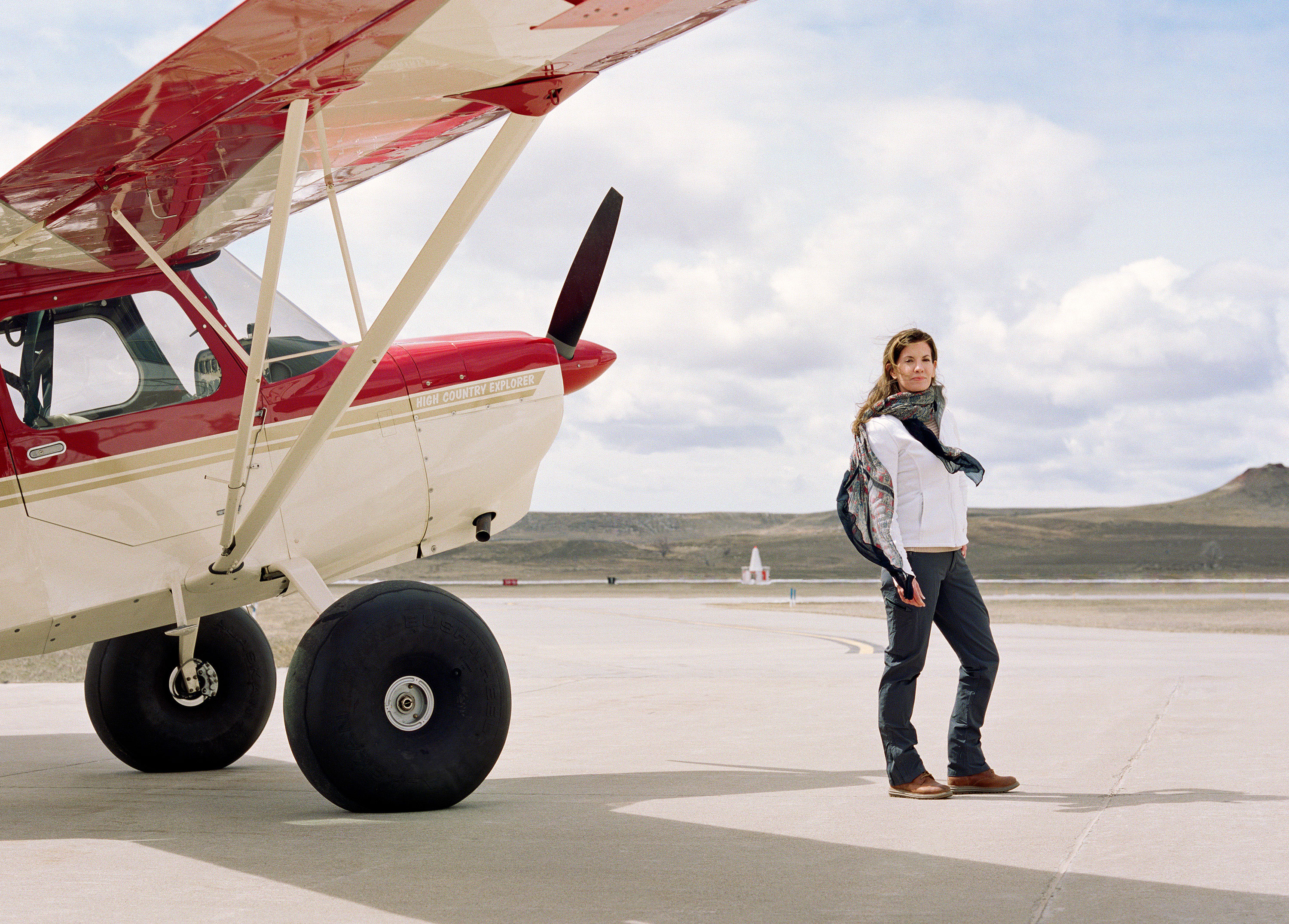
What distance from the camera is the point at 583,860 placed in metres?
4.57

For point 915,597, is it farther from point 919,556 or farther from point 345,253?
point 345,253

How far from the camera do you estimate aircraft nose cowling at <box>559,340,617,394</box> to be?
755 cm

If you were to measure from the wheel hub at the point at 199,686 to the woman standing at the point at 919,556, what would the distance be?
4277 millimetres

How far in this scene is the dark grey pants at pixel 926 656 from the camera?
19.0 feet

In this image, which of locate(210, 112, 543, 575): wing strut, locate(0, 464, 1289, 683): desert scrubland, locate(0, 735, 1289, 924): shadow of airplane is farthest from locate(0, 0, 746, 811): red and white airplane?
locate(0, 464, 1289, 683): desert scrubland

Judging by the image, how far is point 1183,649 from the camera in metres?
15.5

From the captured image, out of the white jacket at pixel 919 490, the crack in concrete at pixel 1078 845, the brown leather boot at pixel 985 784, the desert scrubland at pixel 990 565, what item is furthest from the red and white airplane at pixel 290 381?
the desert scrubland at pixel 990 565

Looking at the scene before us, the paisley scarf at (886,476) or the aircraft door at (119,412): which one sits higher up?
the aircraft door at (119,412)

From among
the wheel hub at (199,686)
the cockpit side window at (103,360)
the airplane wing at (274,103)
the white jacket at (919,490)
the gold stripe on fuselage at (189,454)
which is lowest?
the wheel hub at (199,686)

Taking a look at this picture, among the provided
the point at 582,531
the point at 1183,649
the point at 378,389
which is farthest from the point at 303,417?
the point at 582,531

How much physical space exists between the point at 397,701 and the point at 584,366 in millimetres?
2733

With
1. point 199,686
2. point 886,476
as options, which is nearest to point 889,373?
point 886,476

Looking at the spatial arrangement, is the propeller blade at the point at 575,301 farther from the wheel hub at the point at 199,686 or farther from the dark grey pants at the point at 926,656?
the wheel hub at the point at 199,686

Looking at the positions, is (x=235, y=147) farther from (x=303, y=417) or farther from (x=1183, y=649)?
(x=1183, y=649)
